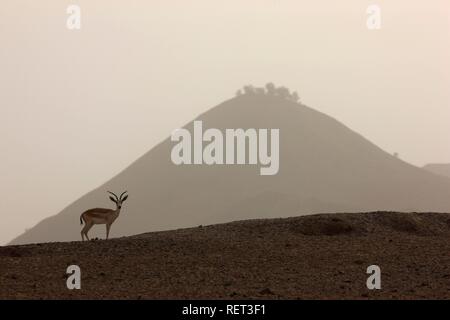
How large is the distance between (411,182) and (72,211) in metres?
A: 71.3

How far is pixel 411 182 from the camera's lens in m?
164

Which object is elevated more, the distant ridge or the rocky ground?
the distant ridge

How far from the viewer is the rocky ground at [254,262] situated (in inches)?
788

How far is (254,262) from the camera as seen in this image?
23.5 m

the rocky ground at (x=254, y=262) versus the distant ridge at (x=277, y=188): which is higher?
the distant ridge at (x=277, y=188)

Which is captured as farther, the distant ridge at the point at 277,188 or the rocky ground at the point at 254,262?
the distant ridge at the point at 277,188

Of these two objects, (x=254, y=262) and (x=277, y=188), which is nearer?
(x=254, y=262)

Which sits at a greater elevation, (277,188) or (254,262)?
(277,188)

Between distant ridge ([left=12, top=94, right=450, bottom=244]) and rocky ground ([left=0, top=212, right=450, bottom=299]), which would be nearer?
rocky ground ([left=0, top=212, right=450, bottom=299])

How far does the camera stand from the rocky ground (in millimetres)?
20016
